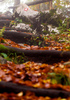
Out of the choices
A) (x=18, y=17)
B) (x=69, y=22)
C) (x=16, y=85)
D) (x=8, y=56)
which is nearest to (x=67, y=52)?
(x=8, y=56)

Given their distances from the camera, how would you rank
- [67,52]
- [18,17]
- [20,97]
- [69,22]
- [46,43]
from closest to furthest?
[20,97], [67,52], [46,43], [69,22], [18,17]

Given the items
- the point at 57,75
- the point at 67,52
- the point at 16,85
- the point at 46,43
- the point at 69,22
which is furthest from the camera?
the point at 69,22

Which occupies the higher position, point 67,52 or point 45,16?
point 45,16

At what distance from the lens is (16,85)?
2.23 metres

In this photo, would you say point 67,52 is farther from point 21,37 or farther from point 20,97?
point 21,37

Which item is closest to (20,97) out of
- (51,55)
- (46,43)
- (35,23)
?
(51,55)

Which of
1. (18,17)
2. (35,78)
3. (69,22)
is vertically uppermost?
(18,17)

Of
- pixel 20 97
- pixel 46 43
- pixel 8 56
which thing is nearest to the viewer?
pixel 20 97

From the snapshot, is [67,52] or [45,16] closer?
[67,52]

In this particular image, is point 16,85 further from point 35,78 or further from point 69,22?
point 69,22

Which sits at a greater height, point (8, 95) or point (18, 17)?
point (18, 17)

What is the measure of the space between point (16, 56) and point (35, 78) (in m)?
1.91

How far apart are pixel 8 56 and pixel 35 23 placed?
499 centimetres

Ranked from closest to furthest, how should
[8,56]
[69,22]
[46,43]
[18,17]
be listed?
[8,56]
[46,43]
[69,22]
[18,17]
